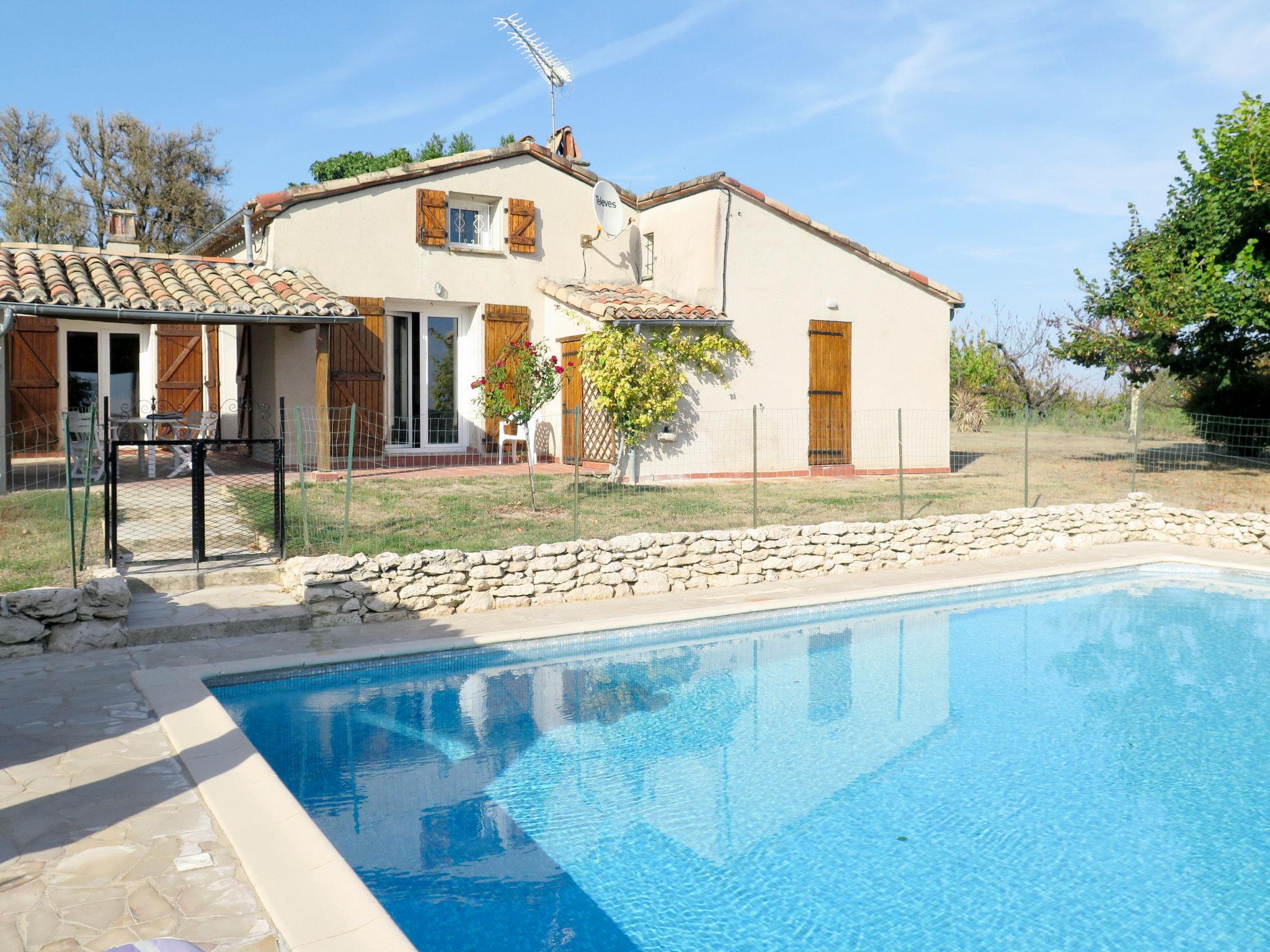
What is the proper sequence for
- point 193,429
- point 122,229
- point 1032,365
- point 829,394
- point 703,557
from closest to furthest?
point 703,557 < point 193,429 < point 829,394 < point 122,229 < point 1032,365

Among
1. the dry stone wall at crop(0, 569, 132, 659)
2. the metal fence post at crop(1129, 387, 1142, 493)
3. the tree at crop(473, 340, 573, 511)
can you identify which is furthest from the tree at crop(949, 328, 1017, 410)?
the dry stone wall at crop(0, 569, 132, 659)

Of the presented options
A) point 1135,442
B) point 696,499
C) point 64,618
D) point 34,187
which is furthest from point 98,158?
point 1135,442

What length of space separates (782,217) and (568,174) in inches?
143

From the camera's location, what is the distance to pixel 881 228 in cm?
2400

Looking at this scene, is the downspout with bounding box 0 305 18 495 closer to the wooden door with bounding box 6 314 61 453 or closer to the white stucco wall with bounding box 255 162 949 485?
the white stucco wall with bounding box 255 162 949 485

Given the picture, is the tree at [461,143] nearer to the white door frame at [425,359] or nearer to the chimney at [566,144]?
the chimney at [566,144]

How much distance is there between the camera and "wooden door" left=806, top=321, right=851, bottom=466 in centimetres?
1623

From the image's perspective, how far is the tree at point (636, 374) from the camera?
1409 centimetres

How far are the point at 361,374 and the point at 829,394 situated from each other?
759 cm

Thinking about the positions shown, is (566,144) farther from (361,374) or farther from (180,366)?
(180,366)

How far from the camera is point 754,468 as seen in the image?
10.4 metres

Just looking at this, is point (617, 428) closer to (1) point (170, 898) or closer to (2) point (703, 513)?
(2) point (703, 513)

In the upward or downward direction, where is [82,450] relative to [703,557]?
upward

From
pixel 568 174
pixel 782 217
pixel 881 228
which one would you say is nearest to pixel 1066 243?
pixel 881 228
